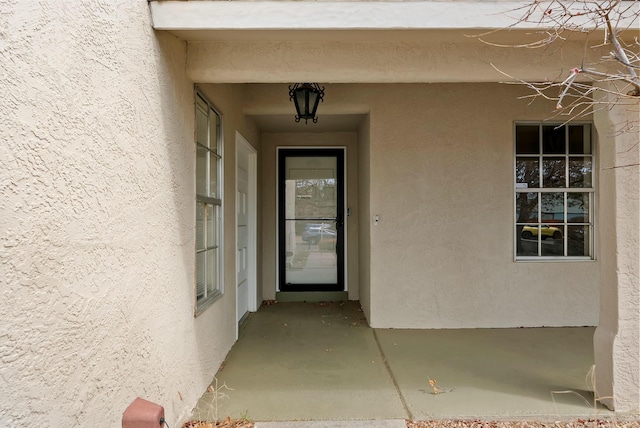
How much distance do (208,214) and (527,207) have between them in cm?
391

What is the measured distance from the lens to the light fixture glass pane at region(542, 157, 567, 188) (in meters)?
4.89

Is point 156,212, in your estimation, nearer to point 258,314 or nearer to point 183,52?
point 183,52

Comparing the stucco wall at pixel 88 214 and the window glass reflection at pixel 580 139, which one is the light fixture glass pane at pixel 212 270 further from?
the window glass reflection at pixel 580 139

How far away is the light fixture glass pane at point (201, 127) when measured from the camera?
3119mm

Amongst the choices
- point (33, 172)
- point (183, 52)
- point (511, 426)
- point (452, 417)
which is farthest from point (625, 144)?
point (33, 172)

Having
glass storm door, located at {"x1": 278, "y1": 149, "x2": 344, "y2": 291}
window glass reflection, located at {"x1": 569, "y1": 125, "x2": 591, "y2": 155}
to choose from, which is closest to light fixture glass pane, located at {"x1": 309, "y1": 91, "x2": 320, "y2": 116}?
glass storm door, located at {"x1": 278, "y1": 149, "x2": 344, "y2": 291}

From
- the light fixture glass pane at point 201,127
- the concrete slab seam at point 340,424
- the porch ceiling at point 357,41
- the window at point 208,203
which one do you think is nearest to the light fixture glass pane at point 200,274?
the window at point 208,203

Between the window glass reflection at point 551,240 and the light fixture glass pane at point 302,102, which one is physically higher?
the light fixture glass pane at point 302,102

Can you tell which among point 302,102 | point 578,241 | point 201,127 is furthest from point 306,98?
point 578,241

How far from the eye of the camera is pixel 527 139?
492cm

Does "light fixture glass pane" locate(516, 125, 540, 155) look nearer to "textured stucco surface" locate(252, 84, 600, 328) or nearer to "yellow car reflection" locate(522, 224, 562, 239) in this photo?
"textured stucco surface" locate(252, 84, 600, 328)

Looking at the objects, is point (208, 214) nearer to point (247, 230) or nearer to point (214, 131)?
point (214, 131)

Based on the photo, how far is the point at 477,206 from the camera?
480 cm

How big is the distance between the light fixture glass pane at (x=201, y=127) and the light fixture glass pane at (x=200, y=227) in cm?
53
